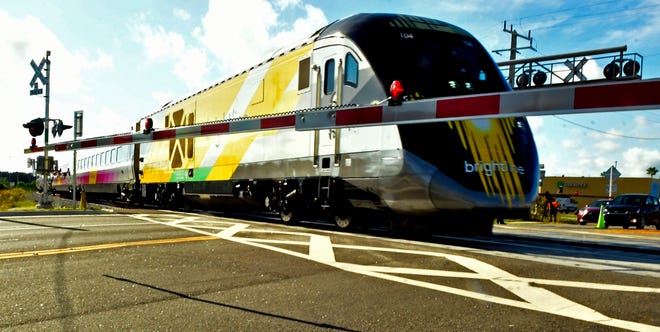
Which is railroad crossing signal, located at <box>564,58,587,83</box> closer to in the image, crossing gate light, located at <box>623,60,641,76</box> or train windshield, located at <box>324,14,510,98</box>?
crossing gate light, located at <box>623,60,641,76</box>

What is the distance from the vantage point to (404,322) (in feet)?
11.4

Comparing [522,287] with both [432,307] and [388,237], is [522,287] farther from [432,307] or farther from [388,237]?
[388,237]

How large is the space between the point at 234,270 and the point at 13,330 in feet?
7.32

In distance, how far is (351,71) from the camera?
28.4 ft

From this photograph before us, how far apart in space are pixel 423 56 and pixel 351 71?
1228 mm

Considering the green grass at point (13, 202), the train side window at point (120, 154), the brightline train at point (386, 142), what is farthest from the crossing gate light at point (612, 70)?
the green grass at point (13, 202)

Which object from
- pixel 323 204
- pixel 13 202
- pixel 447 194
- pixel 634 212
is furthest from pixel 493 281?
pixel 13 202

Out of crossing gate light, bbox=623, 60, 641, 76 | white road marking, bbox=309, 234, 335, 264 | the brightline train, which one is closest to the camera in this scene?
white road marking, bbox=309, 234, 335, 264

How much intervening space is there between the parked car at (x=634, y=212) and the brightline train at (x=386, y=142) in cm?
1287

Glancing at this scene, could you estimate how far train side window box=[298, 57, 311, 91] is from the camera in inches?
388

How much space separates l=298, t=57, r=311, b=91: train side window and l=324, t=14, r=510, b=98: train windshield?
3.41ft

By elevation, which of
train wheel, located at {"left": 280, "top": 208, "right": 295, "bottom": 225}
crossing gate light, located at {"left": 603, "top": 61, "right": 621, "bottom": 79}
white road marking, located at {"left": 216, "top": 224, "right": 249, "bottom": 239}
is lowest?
white road marking, located at {"left": 216, "top": 224, "right": 249, "bottom": 239}

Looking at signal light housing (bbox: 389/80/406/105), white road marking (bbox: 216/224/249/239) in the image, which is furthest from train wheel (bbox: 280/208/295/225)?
signal light housing (bbox: 389/80/406/105)

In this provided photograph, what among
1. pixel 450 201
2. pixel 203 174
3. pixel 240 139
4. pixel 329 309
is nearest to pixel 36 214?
pixel 203 174
